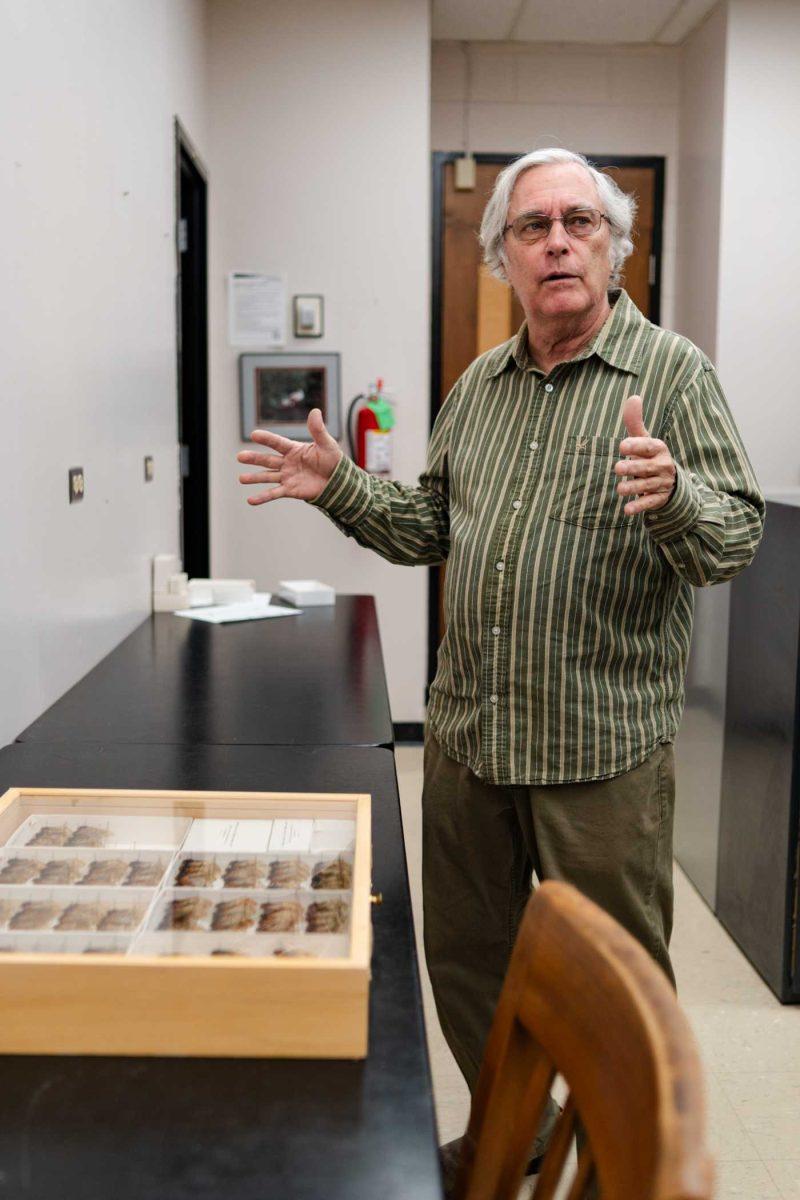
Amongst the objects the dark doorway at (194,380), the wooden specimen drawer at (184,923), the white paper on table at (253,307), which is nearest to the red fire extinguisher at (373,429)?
the white paper on table at (253,307)

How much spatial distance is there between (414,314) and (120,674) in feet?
8.72

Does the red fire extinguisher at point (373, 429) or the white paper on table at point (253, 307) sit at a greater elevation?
the white paper on table at point (253, 307)

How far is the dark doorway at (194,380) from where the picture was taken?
435 cm

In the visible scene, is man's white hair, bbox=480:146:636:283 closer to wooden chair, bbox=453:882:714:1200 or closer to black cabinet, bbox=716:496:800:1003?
black cabinet, bbox=716:496:800:1003

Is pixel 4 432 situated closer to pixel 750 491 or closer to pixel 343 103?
pixel 750 491

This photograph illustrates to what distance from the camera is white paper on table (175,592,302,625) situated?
3.01 m

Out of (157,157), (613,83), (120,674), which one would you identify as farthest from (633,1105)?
(613,83)

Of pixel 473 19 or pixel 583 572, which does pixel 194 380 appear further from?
pixel 583 572

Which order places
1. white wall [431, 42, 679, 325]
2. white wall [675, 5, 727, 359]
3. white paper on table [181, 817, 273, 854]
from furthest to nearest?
white wall [431, 42, 679, 325] < white wall [675, 5, 727, 359] < white paper on table [181, 817, 273, 854]

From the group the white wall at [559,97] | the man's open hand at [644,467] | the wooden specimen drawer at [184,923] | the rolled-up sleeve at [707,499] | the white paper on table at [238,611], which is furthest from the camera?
the white wall at [559,97]

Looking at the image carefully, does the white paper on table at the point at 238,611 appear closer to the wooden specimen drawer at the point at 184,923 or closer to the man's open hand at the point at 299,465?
the man's open hand at the point at 299,465

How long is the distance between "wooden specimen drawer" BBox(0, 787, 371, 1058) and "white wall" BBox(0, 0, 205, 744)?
2.41 ft

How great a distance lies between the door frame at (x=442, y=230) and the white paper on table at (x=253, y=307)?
2.55 feet

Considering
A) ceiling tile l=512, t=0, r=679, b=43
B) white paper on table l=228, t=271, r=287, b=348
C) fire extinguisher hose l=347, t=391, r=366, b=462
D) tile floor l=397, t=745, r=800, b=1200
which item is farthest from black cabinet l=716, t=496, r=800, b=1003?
ceiling tile l=512, t=0, r=679, b=43
